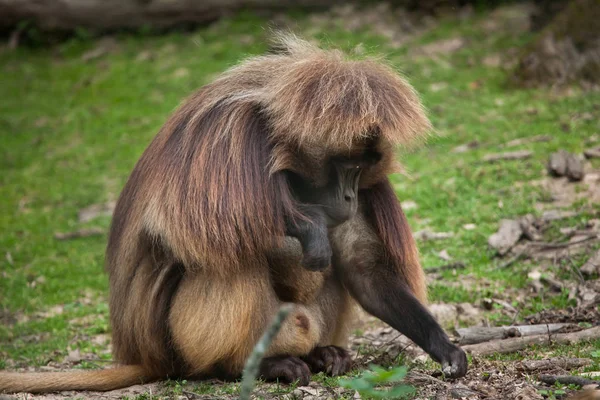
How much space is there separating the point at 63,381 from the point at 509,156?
Answer: 507 cm

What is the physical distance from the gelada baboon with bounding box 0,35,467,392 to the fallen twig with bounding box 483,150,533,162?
11.7 feet

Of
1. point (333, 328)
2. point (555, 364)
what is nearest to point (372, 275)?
point (333, 328)

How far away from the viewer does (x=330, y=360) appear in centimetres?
489

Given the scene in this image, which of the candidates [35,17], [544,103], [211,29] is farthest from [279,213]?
[35,17]

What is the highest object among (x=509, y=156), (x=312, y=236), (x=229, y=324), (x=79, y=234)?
(x=312, y=236)

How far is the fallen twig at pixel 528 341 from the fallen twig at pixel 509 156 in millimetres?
3407

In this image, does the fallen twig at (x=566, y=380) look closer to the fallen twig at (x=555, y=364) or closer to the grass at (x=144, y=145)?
the fallen twig at (x=555, y=364)

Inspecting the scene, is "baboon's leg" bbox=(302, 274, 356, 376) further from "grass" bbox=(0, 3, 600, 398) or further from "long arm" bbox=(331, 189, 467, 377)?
"grass" bbox=(0, 3, 600, 398)

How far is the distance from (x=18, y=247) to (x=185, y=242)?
4.64 metres

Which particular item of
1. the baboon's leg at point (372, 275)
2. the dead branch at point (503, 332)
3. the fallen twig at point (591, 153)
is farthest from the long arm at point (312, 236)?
the fallen twig at point (591, 153)

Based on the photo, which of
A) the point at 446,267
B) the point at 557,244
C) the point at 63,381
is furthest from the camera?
the point at 446,267

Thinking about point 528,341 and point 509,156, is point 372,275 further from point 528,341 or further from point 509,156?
point 509,156

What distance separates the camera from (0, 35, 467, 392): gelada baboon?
4305 millimetres

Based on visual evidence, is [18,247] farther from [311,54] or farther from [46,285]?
[311,54]
